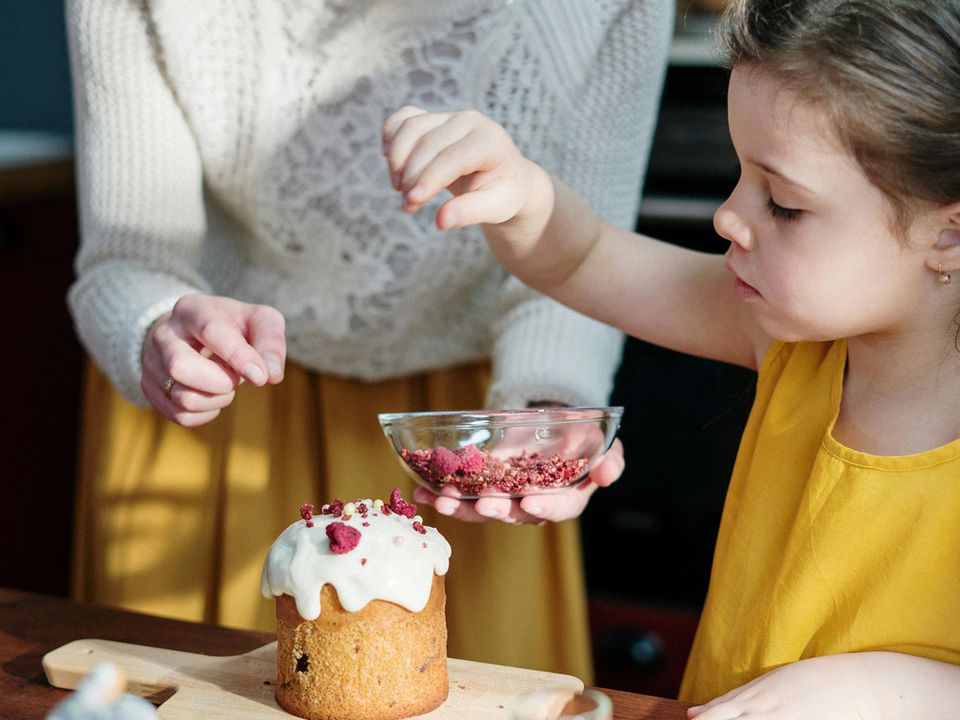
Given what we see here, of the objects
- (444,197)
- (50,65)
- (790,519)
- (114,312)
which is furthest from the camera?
(50,65)

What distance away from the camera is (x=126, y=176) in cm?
123

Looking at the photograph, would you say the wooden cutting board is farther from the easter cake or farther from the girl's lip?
the girl's lip

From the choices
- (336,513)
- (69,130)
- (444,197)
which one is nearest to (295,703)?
(336,513)

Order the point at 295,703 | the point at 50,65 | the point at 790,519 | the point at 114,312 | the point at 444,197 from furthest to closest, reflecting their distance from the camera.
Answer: the point at 50,65
the point at 444,197
the point at 114,312
the point at 790,519
the point at 295,703

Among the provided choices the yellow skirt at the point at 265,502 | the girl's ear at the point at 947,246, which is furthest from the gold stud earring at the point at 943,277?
the yellow skirt at the point at 265,502

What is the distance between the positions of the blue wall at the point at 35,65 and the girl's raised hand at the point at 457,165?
1.56 m

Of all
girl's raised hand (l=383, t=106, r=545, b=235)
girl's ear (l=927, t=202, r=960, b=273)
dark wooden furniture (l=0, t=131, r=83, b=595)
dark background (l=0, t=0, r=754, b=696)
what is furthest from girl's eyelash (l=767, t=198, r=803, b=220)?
dark wooden furniture (l=0, t=131, r=83, b=595)

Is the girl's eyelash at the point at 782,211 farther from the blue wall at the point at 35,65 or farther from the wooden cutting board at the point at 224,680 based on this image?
the blue wall at the point at 35,65

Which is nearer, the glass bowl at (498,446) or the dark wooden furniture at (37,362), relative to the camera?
the glass bowl at (498,446)

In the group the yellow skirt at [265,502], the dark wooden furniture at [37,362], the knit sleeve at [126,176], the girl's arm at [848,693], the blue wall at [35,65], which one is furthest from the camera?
the blue wall at [35,65]

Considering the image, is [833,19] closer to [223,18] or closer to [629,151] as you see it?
[629,151]

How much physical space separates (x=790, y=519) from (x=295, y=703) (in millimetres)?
420

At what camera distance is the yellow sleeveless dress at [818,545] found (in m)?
0.83

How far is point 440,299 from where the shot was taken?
1330 millimetres
